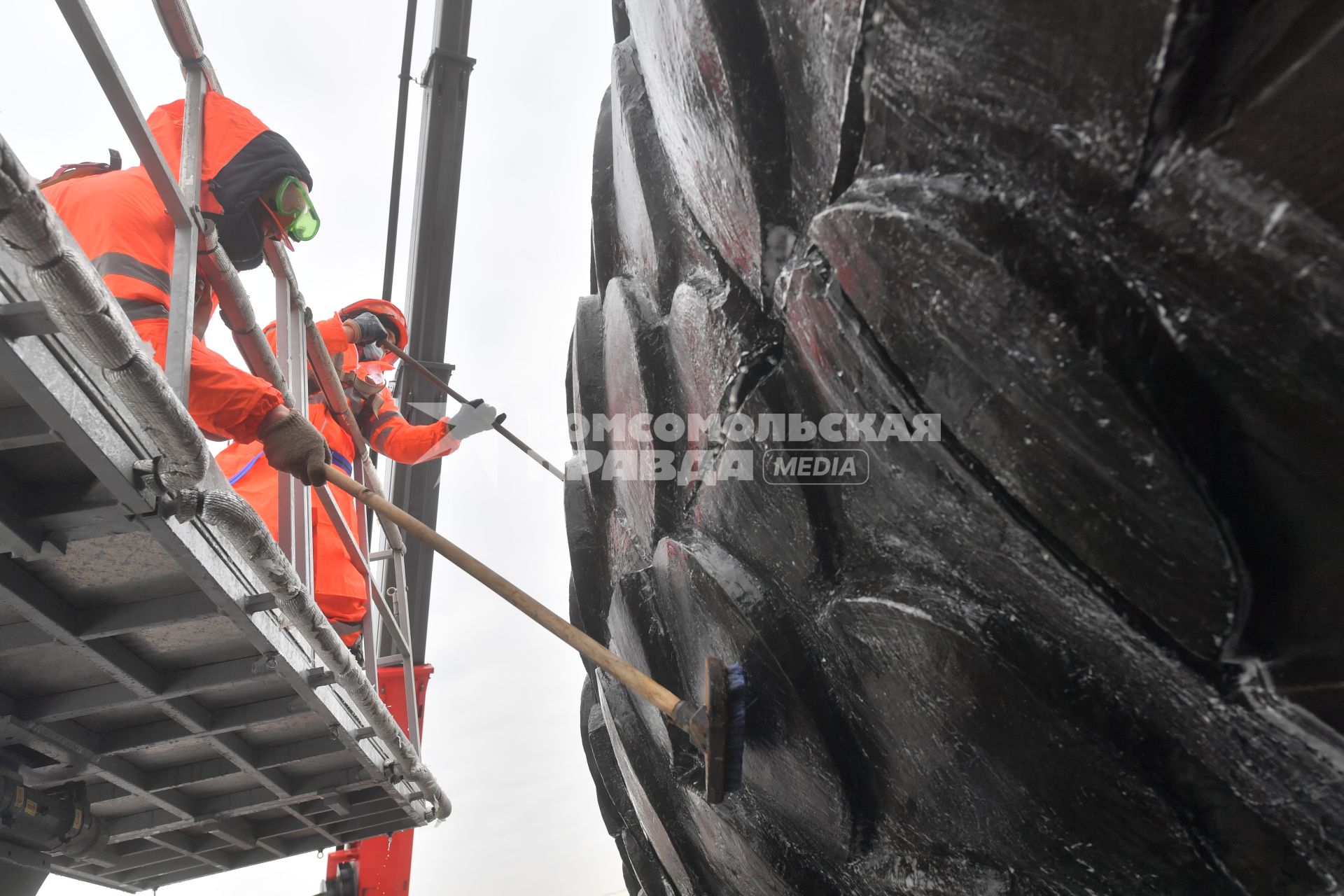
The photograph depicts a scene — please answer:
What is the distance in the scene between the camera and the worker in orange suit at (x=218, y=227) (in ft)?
4.64

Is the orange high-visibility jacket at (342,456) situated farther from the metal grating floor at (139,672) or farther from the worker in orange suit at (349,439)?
the metal grating floor at (139,672)

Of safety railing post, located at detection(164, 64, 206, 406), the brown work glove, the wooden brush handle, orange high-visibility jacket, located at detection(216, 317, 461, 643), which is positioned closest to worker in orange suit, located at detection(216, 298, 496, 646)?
orange high-visibility jacket, located at detection(216, 317, 461, 643)

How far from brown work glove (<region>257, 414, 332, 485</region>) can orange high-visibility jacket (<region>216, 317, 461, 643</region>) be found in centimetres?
53

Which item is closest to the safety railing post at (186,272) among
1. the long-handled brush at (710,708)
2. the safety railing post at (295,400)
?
the safety railing post at (295,400)

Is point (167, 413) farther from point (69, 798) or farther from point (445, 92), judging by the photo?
point (445, 92)

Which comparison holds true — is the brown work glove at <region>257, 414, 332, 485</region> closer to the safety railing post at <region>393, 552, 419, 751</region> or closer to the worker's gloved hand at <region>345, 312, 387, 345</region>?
the safety railing post at <region>393, 552, 419, 751</region>

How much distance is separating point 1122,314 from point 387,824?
283cm

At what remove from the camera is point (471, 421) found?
2811 millimetres

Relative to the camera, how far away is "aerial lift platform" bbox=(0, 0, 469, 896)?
93 cm

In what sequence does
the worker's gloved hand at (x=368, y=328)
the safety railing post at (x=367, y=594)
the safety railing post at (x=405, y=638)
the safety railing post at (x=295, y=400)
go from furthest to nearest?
the worker's gloved hand at (x=368, y=328), the safety railing post at (x=405, y=638), the safety railing post at (x=367, y=594), the safety railing post at (x=295, y=400)

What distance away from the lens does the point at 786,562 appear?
1.69ft

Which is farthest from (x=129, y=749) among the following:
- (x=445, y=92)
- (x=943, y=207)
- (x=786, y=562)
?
(x=445, y=92)

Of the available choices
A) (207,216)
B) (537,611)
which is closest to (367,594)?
(207,216)

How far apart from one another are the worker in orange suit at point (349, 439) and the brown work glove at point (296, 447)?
51 cm
